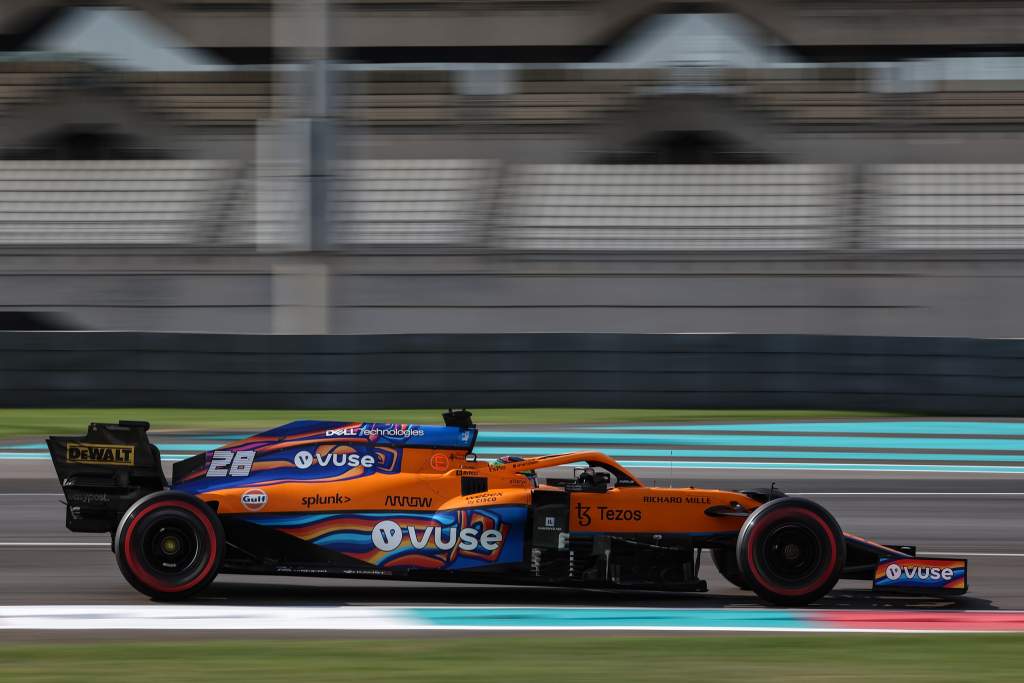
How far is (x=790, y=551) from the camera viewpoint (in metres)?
6.53

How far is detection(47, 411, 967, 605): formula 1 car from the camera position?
6383mm

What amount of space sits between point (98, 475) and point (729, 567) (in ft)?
10.9

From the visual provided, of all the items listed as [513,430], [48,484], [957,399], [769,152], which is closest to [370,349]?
[513,430]

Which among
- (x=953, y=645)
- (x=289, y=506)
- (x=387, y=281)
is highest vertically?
(x=387, y=281)

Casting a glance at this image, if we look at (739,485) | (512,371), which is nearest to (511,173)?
(512,371)

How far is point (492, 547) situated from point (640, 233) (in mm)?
18750

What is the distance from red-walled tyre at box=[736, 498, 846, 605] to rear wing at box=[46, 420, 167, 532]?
2983mm

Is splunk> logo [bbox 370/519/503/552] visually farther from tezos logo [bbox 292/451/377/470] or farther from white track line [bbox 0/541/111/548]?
white track line [bbox 0/541/111/548]

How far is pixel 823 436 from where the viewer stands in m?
14.2

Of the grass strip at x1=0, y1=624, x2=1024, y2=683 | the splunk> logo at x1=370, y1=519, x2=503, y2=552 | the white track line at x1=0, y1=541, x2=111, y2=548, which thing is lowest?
the grass strip at x1=0, y1=624, x2=1024, y2=683

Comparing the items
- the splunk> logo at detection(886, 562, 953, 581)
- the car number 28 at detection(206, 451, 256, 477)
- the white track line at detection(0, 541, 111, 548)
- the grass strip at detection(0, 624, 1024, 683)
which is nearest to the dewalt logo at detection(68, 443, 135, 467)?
the car number 28 at detection(206, 451, 256, 477)

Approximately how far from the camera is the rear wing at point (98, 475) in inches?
258

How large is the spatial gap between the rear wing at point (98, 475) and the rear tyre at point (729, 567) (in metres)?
2.92

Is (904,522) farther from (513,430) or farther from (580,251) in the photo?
(580,251)
